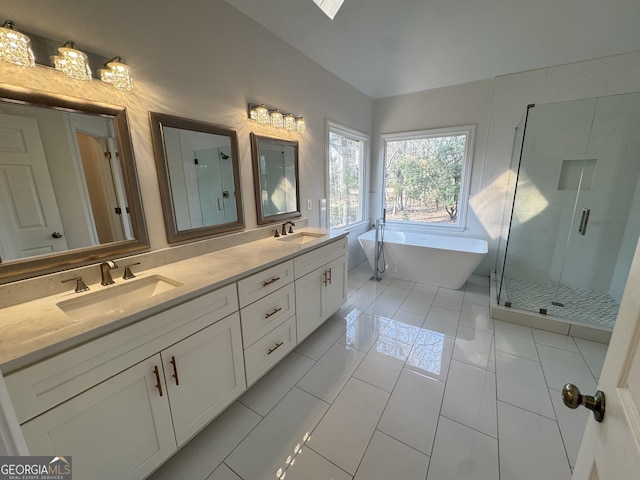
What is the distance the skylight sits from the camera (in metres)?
2.21

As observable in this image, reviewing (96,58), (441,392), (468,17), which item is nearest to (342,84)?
(468,17)

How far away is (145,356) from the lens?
111cm

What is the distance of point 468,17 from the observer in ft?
8.41

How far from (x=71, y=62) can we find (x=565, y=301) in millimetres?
4500

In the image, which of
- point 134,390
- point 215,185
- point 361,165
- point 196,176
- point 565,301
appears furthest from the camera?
point 361,165

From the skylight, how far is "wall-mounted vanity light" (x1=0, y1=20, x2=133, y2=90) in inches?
68.7

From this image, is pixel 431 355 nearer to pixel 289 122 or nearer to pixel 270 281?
pixel 270 281

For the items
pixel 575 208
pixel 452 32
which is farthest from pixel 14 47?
pixel 575 208

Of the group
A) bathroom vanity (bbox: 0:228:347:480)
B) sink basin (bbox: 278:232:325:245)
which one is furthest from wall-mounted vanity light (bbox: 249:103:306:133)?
bathroom vanity (bbox: 0:228:347:480)

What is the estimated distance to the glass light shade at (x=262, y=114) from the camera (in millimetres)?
2115

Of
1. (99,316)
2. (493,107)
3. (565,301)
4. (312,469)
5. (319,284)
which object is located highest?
(493,107)

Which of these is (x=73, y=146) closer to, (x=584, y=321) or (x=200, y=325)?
(x=200, y=325)

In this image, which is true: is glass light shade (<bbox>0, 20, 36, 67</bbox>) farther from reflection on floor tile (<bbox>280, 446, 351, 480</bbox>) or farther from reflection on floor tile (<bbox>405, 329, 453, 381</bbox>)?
reflection on floor tile (<bbox>405, 329, 453, 381</bbox>)

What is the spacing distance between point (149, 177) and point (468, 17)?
3.29 m
